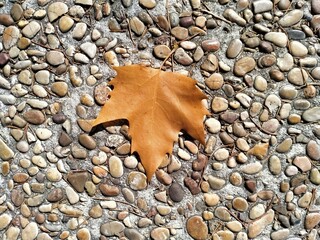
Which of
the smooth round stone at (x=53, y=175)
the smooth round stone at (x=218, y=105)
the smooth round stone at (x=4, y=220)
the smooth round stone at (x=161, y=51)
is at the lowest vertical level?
the smooth round stone at (x=4, y=220)

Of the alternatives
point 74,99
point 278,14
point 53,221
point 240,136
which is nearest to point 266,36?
point 278,14

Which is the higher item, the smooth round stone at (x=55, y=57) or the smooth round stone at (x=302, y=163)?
the smooth round stone at (x=55, y=57)

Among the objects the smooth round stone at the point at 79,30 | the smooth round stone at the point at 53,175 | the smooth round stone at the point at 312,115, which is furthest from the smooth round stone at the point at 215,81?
the smooth round stone at the point at 53,175

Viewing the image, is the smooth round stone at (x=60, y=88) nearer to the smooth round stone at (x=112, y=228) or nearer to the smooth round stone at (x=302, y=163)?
the smooth round stone at (x=112, y=228)

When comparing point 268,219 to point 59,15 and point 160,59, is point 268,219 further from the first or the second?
point 59,15

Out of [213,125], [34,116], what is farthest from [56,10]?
[213,125]

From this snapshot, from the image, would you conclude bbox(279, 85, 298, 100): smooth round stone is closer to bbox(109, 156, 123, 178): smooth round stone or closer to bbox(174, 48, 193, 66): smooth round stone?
bbox(174, 48, 193, 66): smooth round stone

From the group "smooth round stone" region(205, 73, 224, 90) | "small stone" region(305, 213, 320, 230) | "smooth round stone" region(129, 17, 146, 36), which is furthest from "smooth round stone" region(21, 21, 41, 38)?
"small stone" region(305, 213, 320, 230)
